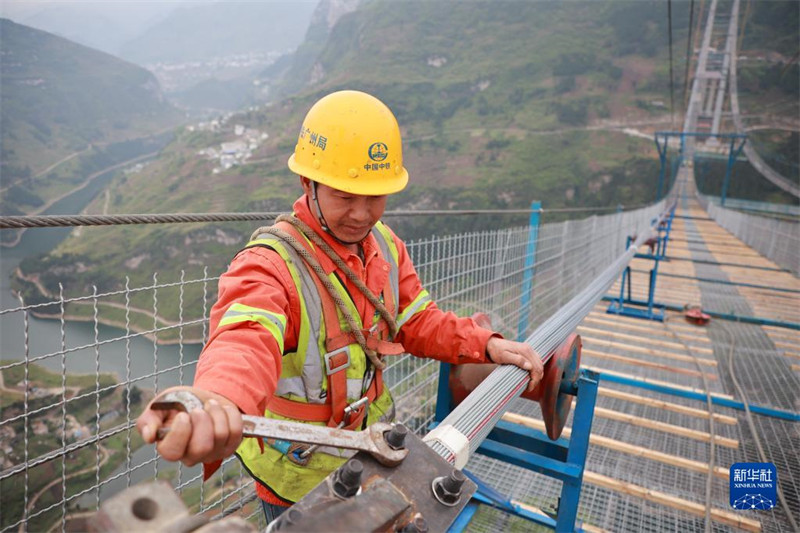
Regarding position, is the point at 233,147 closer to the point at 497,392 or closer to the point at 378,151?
the point at 378,151

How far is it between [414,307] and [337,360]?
47cm

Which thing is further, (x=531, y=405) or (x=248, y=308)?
(x=531, y=405)

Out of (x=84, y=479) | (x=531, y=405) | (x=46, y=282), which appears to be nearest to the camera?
(x=531, y=405)

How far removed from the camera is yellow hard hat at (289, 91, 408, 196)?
1526 mm

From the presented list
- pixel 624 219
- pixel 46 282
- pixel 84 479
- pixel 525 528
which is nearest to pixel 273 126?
pixel 46 282

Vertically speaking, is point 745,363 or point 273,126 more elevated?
point 273,126

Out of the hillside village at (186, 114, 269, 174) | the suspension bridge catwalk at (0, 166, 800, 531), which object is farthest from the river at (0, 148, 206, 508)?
the hillside village at (186, 114, 269, 174)

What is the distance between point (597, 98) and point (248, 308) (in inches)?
4132

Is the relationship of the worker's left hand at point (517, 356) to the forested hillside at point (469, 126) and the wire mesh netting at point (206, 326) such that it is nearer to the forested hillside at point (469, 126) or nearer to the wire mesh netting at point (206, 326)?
the wire mesh netting at point (206, 326)

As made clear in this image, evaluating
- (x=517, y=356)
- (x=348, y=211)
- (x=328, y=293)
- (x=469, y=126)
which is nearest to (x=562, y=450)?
(x=517, y=356)

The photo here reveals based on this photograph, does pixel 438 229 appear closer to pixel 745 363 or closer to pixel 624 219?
pixel 624 219

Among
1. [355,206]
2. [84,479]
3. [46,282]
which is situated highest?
[355,206]

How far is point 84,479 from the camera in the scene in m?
28.0

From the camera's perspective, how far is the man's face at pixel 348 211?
5.16 ft
